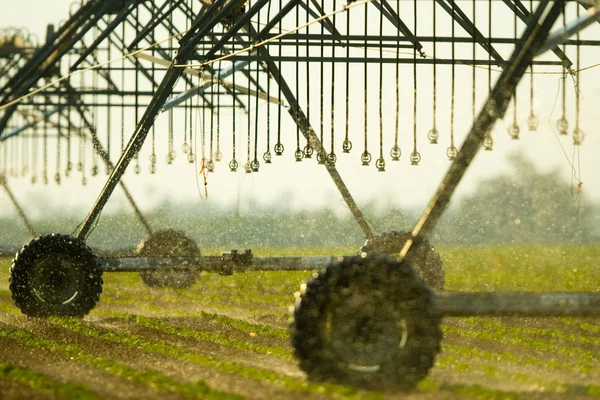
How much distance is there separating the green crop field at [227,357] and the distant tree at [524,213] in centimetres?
7496

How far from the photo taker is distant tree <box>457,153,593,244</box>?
92.1m

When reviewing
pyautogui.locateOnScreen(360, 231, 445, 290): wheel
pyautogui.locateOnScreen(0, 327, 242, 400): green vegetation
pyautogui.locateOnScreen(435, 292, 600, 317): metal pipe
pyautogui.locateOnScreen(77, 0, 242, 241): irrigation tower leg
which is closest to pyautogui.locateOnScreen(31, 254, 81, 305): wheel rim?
pyautogui.locateOnScreen(77, 0, 242, 241): irrigation tower leg

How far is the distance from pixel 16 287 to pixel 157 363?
4178 millimetres

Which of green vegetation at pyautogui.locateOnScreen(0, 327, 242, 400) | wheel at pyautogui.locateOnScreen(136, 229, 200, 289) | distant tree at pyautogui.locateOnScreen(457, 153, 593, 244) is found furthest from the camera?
distant tree at pyautogui.locateOnScreen(457, 153, 593, 244)

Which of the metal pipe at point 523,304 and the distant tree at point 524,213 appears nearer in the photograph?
the metal pipe at point 523,304

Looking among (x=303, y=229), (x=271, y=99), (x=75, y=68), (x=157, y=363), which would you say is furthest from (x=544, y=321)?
(x=303, y=229)

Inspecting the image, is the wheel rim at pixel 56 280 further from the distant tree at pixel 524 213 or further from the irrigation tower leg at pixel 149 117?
the distant tree at pixel 524 213

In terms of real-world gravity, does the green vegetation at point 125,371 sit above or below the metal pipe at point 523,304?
below

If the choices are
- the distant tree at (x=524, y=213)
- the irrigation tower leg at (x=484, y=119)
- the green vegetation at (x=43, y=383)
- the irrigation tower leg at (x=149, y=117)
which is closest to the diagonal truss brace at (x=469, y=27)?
the irrigation tower leg at (x=149, y=117)

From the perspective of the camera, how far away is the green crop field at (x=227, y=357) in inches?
326

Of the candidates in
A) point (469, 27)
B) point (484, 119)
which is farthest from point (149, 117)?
point (484, 119)

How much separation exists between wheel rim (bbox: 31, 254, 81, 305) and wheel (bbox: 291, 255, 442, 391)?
20.0 feet

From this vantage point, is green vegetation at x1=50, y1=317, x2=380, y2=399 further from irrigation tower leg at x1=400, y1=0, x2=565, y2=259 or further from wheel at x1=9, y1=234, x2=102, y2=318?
irrigation tower leg at x1=400, y1=0, x2=565, y2=259

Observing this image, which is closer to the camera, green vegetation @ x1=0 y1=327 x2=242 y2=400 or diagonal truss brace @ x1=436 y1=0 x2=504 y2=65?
green vegetation @ x1=0 y1=327 x2=242 y2=400
